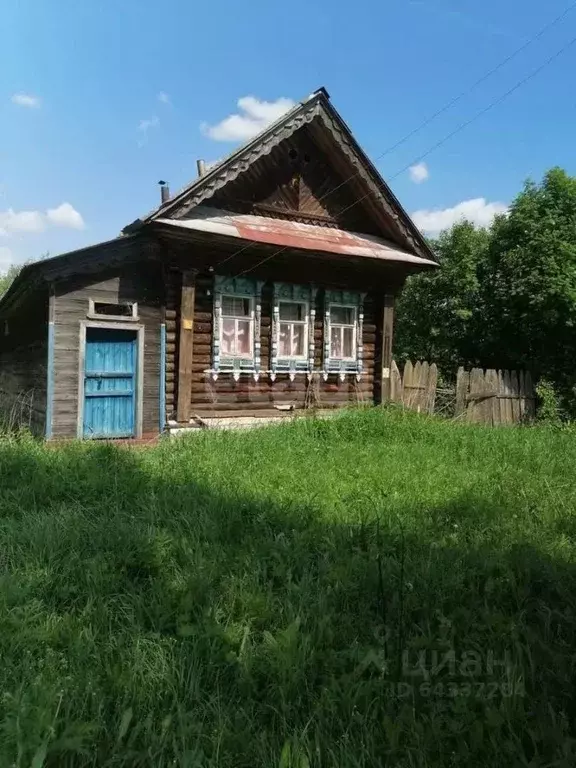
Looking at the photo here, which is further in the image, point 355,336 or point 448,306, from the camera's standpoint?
point 448,306

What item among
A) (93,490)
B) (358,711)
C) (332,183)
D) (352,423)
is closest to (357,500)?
(93,490)

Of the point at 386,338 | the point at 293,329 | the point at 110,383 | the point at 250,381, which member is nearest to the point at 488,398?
the point at 386,338

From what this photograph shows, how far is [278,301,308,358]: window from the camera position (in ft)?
35.3

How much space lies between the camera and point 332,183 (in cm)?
1128

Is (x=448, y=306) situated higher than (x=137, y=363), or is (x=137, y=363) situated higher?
(x=448, y=306)

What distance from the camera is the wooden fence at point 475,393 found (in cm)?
1200

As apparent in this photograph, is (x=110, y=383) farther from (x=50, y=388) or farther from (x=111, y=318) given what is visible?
(x=111, y=318)

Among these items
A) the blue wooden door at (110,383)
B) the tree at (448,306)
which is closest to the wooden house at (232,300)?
the blue wooden door at (110,383)

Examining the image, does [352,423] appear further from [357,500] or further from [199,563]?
[199,563]

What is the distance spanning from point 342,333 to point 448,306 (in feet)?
21.9

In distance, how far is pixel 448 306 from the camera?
16.9 meters

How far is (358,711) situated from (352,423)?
7283 millimetres

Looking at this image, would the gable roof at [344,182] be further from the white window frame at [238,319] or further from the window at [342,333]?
the window at [342,333]

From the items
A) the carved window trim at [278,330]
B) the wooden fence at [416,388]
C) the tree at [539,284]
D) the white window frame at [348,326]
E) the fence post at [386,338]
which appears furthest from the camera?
the tree at [539,284]
